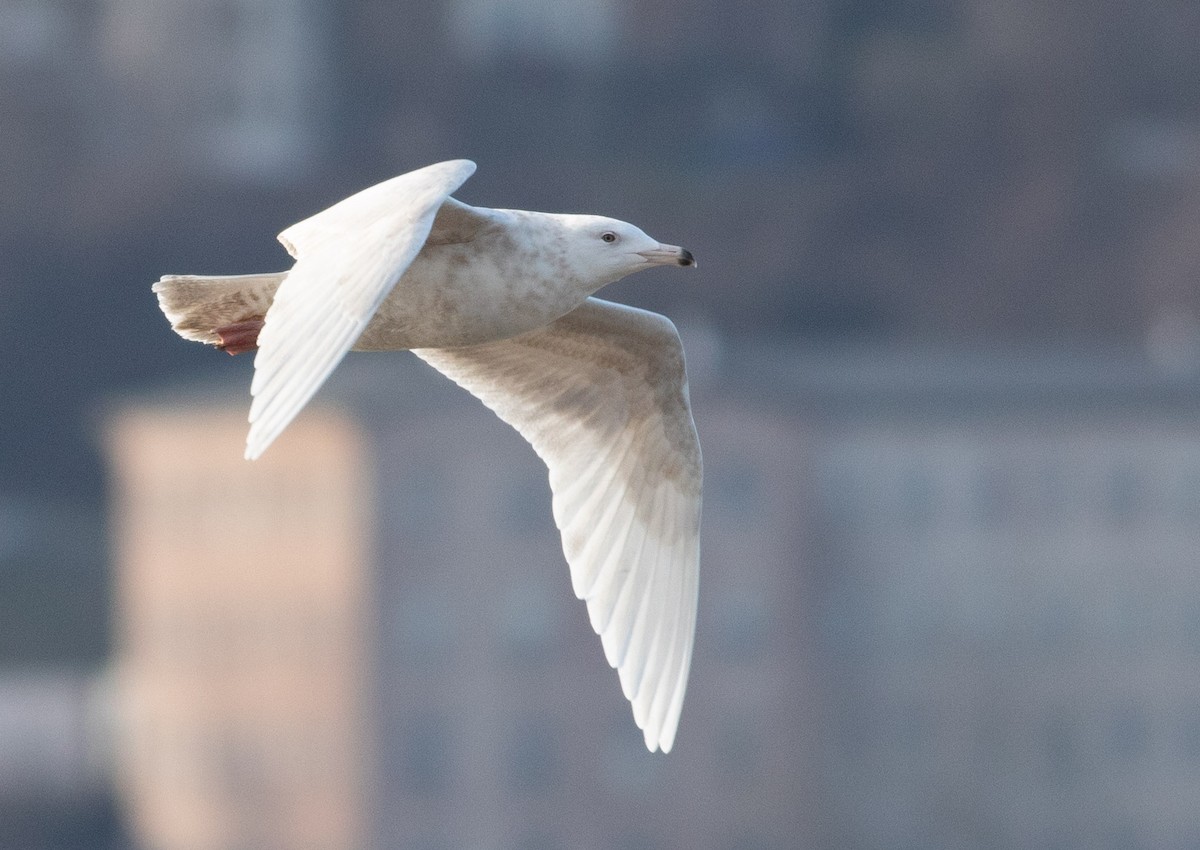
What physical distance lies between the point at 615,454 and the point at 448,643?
29110 millimetres

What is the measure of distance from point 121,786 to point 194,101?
18.1 meters

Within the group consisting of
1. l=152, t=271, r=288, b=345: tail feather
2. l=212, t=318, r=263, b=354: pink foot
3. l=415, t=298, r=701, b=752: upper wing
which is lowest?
l=415, t=298, r=701, b=752: upper wing

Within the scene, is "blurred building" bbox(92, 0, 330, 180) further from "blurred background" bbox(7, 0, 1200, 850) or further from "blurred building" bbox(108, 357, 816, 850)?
"blurred building" bbox(108, 357, 816, 850)

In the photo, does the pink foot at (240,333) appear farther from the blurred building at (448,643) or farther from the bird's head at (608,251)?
the blurred building at (448,643)

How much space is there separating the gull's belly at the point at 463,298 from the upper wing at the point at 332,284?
0.98ft

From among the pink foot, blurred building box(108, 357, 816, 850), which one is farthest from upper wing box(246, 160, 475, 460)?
blurred building box(108, 357, 816, 850)

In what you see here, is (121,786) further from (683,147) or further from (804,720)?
(683,147)

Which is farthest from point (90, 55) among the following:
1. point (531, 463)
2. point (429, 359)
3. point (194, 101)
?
point (429, 359)

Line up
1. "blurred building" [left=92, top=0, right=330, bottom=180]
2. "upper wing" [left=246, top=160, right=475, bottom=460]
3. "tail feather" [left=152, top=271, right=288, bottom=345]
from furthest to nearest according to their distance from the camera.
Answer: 1. "blurred building" [left=92, top=0, right=330, bottom=180]
2. "tail feather" [left=152, top=271, right=288, bottom=345]
3. "upper wing" [left=246, top=160, right=475, bottom=460]

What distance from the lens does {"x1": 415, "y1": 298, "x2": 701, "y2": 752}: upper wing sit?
6.83 m

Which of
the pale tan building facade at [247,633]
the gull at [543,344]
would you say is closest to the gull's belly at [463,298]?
the gull at [543,344]

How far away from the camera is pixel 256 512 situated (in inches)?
1420

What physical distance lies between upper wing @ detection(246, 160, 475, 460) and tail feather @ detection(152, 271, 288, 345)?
0.45 m

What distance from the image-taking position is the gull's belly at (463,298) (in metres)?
6.18
